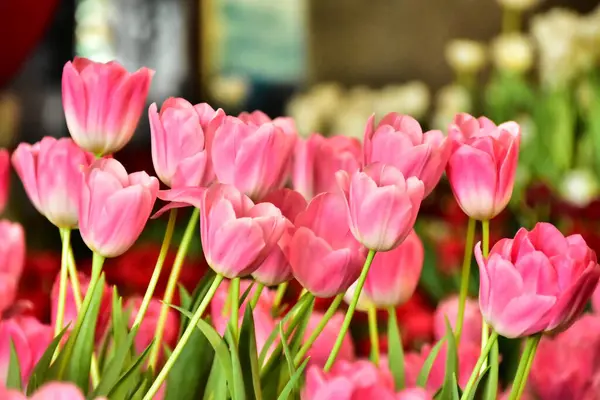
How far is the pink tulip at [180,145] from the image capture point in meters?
0.26

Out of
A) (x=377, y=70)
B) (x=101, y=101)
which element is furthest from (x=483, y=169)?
(x=377, y=70)

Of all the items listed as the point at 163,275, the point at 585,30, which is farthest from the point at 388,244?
the point at 585,30

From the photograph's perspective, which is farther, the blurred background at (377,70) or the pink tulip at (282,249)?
the blurred background at (377,70)

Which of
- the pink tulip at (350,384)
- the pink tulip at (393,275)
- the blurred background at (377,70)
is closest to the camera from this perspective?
the pink tulip at (350,384)

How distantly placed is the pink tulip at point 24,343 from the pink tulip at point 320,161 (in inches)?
4.3

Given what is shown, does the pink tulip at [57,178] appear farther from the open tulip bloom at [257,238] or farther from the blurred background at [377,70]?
the blurred background at [377,70]

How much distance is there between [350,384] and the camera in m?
0.22

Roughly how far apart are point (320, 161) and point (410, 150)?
0.06 metres

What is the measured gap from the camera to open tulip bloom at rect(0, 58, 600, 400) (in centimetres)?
24

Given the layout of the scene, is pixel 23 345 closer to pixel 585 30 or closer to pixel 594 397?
pixel 594 397

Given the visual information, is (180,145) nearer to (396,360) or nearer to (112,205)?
(112,205)

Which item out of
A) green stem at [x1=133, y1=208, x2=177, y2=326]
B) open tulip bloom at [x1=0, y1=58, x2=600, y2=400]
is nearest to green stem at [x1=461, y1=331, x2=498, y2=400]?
open tulip bloom at [x1=0, y1=58, x2=600, y2=400]

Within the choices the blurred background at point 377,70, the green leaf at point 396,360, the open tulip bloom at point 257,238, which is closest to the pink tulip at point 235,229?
the open tulip bloom at point 257,238

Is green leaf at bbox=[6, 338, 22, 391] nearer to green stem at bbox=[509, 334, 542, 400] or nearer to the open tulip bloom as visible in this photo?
the open tulip bloom
